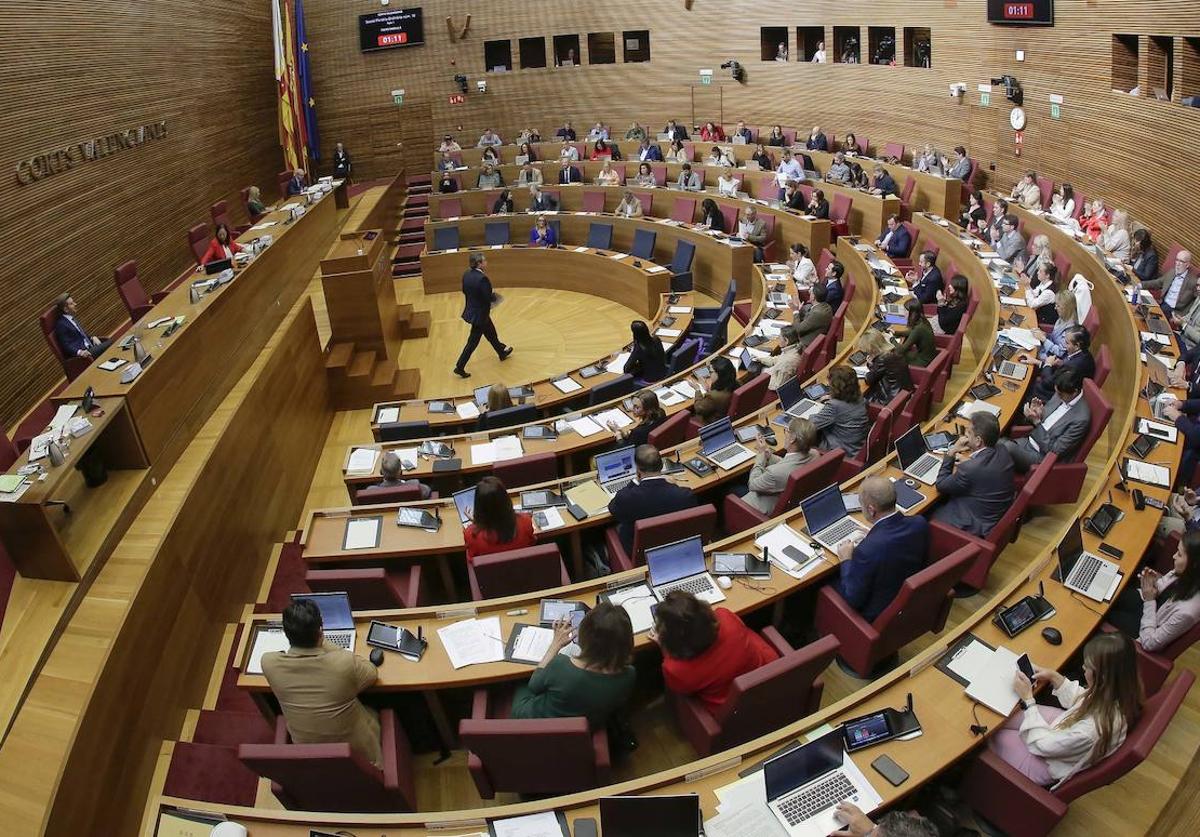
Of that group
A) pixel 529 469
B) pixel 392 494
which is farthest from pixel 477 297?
pixel 392 494

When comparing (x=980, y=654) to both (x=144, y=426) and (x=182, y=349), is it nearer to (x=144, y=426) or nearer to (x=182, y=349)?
(x=144, y=426)

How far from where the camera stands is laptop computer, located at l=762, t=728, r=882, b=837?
2.86m

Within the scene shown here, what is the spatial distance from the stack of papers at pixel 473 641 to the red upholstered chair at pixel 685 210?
9045 mm

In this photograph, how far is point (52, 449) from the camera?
4969 mm

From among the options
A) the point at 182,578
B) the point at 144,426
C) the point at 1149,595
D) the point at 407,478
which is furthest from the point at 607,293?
the point at 1149,595

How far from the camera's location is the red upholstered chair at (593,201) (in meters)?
13.3

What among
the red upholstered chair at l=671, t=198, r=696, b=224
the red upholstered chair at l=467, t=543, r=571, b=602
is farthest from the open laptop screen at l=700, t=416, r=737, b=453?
the red upholstered chair at l=671, t=198, r=696, b=224

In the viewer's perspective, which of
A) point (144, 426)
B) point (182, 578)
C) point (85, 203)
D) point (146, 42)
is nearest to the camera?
point (182, 578)

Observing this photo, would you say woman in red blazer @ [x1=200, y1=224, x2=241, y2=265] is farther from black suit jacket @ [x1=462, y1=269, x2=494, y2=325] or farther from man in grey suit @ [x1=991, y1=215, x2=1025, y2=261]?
man in grey suit @ [x1=991, y1=215, x2=1025, y2=261]

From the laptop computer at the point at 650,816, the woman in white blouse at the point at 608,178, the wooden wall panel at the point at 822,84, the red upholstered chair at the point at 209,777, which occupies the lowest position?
the red upholstered chair at the point at 209,777

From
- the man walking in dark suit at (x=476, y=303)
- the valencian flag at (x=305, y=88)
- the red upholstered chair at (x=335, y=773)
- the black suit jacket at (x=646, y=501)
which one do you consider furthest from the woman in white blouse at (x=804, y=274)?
the valencian flag at (x=305, y=88)

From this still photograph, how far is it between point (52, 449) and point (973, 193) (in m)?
10.7

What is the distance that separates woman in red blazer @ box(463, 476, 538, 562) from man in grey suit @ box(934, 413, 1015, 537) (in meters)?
2.48

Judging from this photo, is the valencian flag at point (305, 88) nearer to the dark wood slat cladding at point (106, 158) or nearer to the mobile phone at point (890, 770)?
the dark wood slat cladding at point (106, 158)
